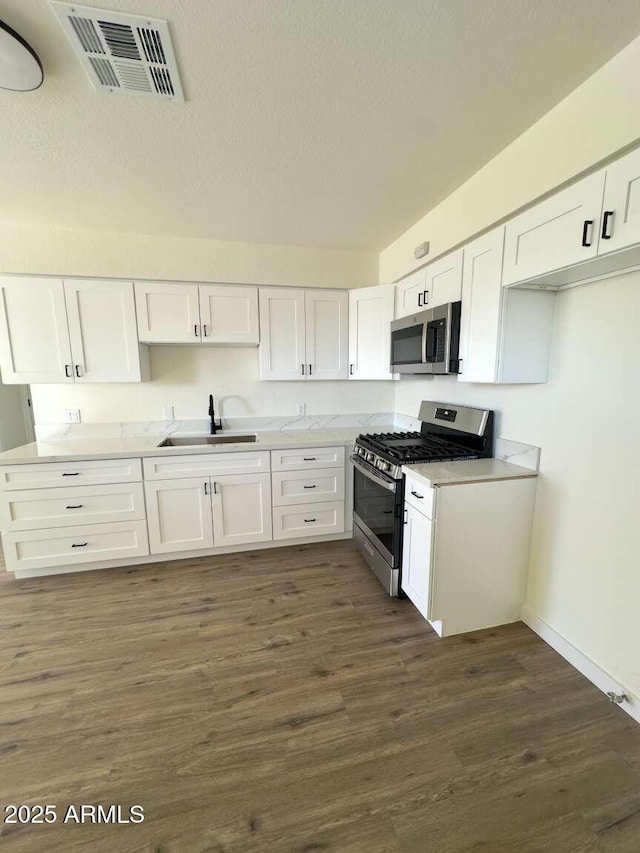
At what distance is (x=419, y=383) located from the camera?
3188 mm

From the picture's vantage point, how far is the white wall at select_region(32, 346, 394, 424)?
118 inches

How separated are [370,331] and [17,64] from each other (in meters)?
2.42

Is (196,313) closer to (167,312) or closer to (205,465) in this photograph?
(167,312)

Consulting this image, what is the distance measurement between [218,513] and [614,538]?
2496 millimetres

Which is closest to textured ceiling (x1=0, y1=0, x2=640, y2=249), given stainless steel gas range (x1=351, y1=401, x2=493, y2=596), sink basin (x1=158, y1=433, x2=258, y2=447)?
stainless steel gas range (x1=351, y1=401, x2=493, y2=596)

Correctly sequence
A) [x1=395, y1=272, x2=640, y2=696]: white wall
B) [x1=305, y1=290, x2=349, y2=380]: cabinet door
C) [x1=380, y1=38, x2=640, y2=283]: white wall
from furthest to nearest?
[x1=305, y1=290, x2=349, y2=380]: cabinet door → [x1=395, y1=272, x2=640, y2=696]: white wall → [x1=380, y1=38, x2=640, y2=283]: white wall

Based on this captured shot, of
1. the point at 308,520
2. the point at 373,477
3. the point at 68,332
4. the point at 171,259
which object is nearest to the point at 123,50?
the point at 171,259

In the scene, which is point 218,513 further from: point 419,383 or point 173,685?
point 419,383

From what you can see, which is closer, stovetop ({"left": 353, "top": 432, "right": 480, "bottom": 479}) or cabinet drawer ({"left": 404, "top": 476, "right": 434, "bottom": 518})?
cabinet drawer ({"left": 404, "top": 476, "right": 434, "bottom": 518})

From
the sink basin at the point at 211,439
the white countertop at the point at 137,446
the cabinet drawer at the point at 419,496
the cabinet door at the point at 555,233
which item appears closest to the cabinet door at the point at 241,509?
the white countertop at the point at 137,446

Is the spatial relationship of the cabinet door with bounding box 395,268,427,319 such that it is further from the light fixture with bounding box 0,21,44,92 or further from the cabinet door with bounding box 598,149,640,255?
the light fixture with bounding box 0,21,44,92

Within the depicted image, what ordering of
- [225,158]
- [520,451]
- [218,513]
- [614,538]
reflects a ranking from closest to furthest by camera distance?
[614,538] → [225,158] → [520,451] → [218,513]

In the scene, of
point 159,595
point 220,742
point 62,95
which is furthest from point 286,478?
point 62,95

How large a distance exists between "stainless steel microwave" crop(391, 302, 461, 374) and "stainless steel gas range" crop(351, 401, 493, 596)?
408 millimetres
